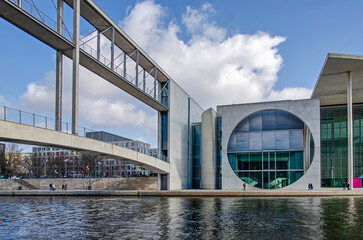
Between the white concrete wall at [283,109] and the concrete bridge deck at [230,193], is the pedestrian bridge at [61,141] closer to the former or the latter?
the concrete bridge deck at [230,193]

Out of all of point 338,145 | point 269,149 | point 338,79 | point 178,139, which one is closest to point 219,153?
point 178,139

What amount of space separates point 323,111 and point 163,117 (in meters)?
21.3

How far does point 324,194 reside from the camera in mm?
32781

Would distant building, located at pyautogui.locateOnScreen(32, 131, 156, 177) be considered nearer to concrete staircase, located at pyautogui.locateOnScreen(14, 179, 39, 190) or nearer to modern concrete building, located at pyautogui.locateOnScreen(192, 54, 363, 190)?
concrete staircase, located at pyautogui.locateOnScreen(14, 179, 39, 190)

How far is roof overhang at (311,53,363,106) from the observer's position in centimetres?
3309

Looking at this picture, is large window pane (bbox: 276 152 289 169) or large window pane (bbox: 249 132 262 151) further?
large window pane (bbox: 249 132 262 151)

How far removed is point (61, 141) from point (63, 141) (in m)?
0.21

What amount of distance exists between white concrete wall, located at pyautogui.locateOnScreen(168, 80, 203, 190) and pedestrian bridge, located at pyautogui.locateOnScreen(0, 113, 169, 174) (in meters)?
5.21

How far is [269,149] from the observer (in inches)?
1647

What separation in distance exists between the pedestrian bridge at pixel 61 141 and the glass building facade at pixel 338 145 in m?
23.2

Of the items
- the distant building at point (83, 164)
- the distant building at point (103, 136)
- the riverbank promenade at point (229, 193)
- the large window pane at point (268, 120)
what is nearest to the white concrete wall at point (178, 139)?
the distant building at point (83, 164)

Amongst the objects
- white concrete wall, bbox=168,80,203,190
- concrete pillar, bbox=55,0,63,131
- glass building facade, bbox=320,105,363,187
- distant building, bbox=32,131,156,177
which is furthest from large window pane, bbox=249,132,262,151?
concrete pillar, bbox=55,0,63,131

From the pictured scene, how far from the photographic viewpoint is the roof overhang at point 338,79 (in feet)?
109

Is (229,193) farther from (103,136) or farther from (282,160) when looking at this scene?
(103,136)
